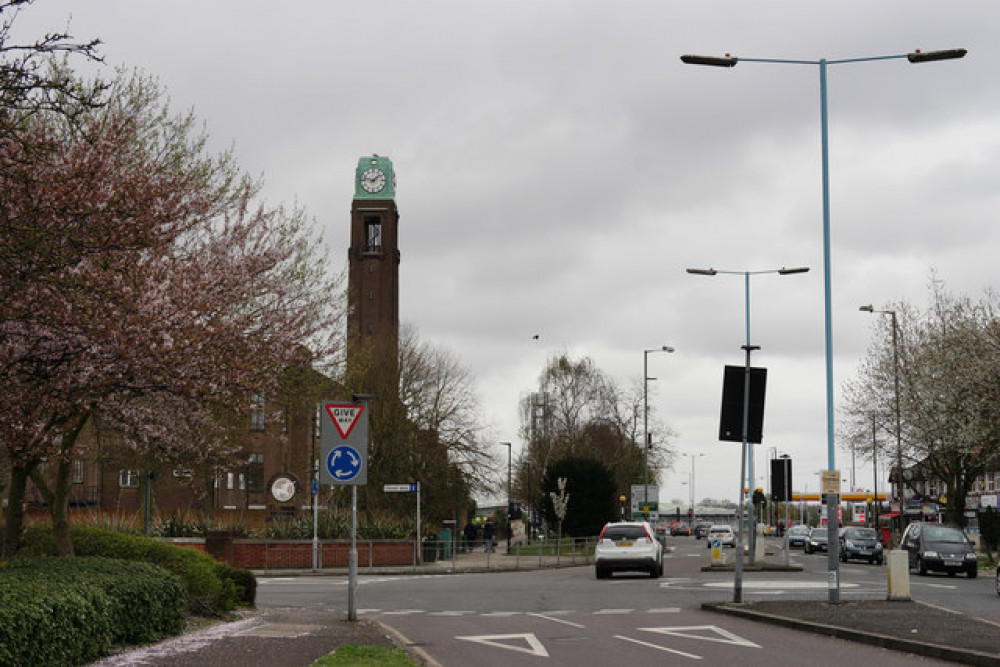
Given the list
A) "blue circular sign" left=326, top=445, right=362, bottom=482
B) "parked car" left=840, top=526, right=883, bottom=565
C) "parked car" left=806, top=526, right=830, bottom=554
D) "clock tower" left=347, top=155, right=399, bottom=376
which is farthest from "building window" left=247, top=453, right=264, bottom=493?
"blue circular sign" left=326, top=445, right=362, bottom=482

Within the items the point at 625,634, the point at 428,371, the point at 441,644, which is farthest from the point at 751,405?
the point at 428,371

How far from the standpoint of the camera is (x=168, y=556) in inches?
706

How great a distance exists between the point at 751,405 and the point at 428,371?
3965 cm

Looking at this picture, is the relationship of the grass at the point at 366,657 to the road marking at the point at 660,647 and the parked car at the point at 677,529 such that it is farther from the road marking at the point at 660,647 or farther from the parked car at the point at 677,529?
the parked car at the point at 677,529

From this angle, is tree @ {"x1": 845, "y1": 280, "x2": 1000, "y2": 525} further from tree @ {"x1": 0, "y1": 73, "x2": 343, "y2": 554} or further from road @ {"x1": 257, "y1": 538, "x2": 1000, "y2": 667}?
tree @ {"x1": 0, "y1": 73, "x2": 343, "y2": 554}

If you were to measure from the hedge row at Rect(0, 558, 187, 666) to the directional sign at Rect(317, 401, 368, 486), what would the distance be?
320cm

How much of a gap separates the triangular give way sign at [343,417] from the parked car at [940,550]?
23252 mm

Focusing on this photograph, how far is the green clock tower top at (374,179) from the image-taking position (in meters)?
Result: 94.6

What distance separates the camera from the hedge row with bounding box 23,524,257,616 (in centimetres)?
1784

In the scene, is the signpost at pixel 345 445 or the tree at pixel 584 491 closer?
the signpost at pixel 345 445

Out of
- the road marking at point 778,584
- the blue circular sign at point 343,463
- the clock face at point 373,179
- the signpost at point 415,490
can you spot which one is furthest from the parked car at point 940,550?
the clock face at point 373,179

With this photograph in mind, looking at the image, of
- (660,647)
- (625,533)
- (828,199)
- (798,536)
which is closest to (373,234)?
(798,536)

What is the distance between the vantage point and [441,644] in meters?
15.6

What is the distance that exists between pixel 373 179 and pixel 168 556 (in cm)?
7976
